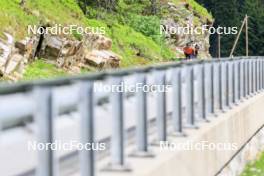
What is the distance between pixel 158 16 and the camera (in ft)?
205

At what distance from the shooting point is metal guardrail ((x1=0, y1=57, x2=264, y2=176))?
6125mm

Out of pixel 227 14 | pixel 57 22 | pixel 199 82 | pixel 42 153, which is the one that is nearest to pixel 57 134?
pixel 42 153

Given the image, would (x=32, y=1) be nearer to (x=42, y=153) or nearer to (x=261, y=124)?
(x=261, y=124)

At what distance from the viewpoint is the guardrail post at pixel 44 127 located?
6094mm

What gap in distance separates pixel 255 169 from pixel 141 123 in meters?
8.84

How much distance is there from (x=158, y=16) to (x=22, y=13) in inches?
1392

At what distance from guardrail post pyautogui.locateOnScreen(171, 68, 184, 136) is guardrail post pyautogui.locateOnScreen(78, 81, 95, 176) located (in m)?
3.71

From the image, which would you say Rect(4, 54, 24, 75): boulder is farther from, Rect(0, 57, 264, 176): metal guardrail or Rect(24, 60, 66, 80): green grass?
Rect(0, 57, 264, 176): metal guardrail

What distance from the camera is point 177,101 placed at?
11000mm

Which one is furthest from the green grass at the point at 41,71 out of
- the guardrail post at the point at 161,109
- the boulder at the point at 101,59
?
the guardrail post at the point at 161,109

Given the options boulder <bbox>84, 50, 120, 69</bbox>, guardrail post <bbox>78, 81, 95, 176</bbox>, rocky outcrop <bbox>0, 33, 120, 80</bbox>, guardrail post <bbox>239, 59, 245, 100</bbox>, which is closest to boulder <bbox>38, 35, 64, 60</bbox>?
rocky outcrop <bbox>0, 33, 120, 80</bbox>

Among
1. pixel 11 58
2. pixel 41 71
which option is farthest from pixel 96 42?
→ pixel 11 58

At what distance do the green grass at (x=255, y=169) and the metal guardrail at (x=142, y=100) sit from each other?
148cm

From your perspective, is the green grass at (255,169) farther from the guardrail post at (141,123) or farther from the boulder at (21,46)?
the boulder at (21,46)
